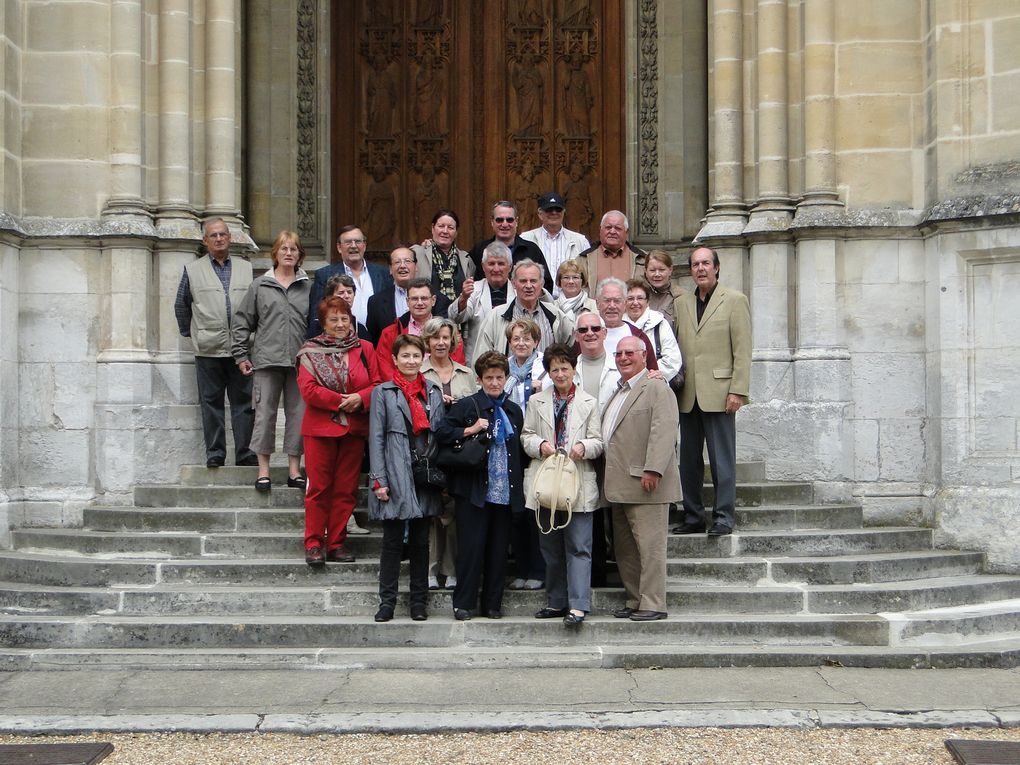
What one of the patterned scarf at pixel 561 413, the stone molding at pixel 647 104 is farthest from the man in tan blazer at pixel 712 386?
the stone molding at pixel 647 104

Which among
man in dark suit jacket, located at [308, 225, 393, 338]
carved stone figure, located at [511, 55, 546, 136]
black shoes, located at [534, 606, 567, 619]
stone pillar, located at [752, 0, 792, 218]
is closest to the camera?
black shoes, located at [534, 606, 567, 619]

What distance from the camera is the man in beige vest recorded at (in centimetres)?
903

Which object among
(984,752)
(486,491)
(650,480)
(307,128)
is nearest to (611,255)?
(650,480)

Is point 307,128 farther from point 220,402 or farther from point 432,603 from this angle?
point 432,603

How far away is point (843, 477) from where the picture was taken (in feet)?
30.2

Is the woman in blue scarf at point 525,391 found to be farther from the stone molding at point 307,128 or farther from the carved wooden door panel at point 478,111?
the stone molding at point 307,128

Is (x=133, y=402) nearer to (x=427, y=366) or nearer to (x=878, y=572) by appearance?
(x=427, y=366)

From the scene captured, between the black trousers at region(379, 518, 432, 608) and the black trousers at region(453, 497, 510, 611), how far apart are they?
198 millimetres

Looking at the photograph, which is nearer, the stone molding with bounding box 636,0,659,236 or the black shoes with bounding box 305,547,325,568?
the black shoes with bounding box 305,547,325,568

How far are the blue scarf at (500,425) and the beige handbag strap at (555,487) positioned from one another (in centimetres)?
28

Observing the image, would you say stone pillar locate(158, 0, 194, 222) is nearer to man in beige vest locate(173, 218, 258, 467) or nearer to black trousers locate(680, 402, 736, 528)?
man in beige vest locate(173, 218, 258, 467)

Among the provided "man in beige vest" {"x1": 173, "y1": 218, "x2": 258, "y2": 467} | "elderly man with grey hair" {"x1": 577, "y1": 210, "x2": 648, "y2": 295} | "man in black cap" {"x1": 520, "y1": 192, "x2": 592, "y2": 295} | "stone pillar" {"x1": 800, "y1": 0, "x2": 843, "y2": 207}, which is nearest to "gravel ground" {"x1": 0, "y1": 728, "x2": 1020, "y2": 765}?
"man in beige vest" {"x1": 173, "y1": 218, "x2": 258, "y2": 467}

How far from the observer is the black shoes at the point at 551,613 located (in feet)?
24.7

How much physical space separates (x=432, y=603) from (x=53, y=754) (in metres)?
2.53
